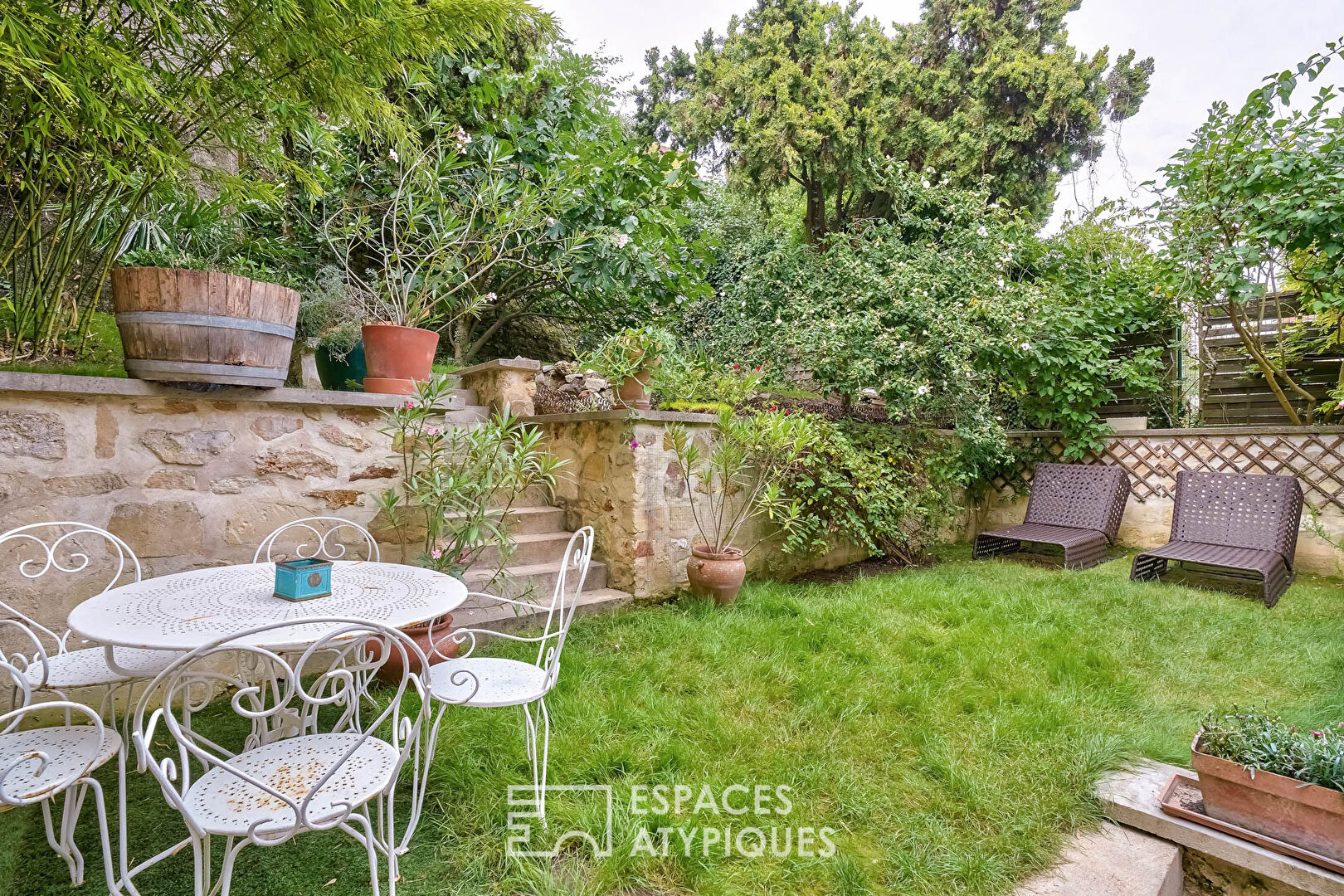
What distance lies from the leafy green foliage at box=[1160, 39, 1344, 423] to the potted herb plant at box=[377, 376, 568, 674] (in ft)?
14.1

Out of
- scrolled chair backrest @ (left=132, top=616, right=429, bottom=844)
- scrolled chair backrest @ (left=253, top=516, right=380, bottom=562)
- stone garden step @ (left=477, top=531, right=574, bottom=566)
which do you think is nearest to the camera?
scrolled chair backrest @ (left=132, top=616, right=429, bottom=844)

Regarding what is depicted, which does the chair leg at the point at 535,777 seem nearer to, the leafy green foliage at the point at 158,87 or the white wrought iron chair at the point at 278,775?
the white wrought iron chair at the point at 278,775

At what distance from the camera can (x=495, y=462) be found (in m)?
2.54

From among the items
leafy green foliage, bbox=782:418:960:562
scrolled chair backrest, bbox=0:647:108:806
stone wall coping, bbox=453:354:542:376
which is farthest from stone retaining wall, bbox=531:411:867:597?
scrolled chair backrest, bbox=0:647:108:806

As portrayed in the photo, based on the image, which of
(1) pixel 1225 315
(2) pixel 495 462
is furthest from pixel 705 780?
(1) pixel 1225 315

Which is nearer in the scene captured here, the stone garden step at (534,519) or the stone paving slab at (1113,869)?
the stone paving slab at (1113,869)

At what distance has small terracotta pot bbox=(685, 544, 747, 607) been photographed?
3264mm

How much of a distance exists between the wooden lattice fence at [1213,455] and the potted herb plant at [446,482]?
4.73 metres

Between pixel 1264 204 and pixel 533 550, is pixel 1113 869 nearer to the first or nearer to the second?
pixel 533 550

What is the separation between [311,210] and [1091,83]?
809cm

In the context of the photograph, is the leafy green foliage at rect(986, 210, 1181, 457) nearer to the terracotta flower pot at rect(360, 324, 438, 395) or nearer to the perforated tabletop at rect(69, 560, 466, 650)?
the terracotta flower pot at rect(360, 324, 438, 395)

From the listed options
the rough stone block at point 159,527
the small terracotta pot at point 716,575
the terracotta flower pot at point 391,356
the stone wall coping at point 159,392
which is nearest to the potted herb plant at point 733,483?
the small terracotta pot at point 716,575

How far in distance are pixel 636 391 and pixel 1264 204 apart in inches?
160

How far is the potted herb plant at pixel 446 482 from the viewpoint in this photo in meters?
2.45
